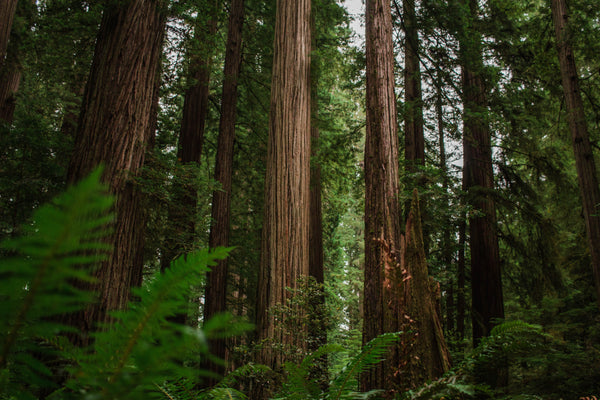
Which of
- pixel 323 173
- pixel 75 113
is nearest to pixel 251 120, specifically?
pixel 323 173

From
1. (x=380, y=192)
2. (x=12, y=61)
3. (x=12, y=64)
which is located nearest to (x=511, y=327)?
(x=380, y=192)

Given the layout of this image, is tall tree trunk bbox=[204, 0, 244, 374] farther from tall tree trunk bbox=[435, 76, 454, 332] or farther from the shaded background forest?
tall tree trunk bbox=[435, 76, 454, 332]

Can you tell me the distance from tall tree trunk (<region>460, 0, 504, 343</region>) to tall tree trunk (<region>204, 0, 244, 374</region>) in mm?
5987

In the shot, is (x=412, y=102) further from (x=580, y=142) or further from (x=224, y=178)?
(x=224, y=178)

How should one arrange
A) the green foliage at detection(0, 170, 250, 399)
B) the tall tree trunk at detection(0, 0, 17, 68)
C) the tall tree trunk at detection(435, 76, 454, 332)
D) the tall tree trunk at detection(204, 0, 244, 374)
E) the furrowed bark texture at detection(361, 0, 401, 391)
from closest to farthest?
the green foliage at detection(0, 170, 250, 399), the furrowed bark texture at detection(361, 0, 401, 391), the tall tree trunk at detection(0, 0, 17, 68), the tall tree trunk at detection(435, 76, 454, 332), the tall tree trunk at detection(204, 0, 244, 374)

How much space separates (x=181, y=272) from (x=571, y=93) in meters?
9.67

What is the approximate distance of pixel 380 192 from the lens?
191 inches

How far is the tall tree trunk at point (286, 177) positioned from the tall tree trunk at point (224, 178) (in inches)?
91.6

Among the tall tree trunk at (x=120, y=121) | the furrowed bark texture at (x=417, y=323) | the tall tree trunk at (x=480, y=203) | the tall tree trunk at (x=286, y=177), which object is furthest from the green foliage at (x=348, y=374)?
the tall tree trunk at (x=480, y=203)

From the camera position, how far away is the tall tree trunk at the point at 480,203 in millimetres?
8555

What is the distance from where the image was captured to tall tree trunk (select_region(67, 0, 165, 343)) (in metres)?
3.89

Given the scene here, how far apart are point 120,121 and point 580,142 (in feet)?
28.4

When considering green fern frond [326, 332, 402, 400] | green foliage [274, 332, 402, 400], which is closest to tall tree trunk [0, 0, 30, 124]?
green foliage [274, 332, 402, 400]

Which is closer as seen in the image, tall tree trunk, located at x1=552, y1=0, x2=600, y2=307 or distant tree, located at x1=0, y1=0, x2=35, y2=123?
tall tree trunk, located at x1=552, y1=0, x2=600, y2=307
